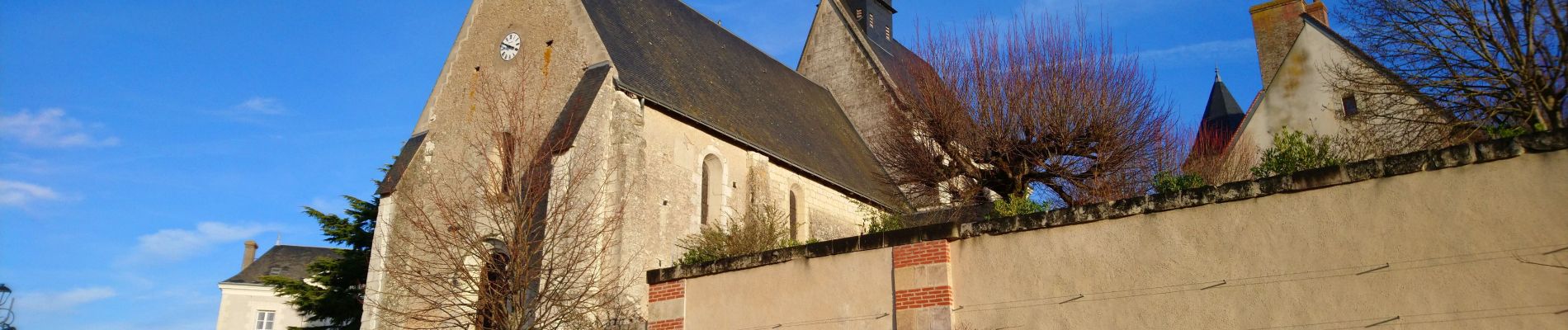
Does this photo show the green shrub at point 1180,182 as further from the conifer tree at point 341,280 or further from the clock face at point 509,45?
the conifer tree at point 341,280

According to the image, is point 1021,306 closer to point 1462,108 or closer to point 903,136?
point 1462,108

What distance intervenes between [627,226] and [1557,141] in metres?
9.50

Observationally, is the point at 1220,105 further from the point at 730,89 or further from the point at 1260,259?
the point at 1260,259

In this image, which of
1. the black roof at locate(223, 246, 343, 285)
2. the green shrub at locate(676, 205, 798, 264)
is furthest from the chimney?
the green shrub at locate(676, 205, 798, 264)

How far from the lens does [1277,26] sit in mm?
17672

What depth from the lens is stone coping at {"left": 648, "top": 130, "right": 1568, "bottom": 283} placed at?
238 inches

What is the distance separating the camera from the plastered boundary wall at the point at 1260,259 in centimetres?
589

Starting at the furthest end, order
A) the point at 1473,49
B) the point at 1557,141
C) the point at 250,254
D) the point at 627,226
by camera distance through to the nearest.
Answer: the point at 250,254, the point at 627,226, the point at 1473,49, the point at 1557,141

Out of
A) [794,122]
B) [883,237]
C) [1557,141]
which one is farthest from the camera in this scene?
[794,122]

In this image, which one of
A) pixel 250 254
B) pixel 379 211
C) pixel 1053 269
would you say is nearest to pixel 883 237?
pixel 1053 269

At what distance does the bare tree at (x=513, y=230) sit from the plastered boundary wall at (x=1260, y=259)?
3.37 meters

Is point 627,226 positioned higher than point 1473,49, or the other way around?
point 1473,49

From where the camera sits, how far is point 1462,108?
1091cm

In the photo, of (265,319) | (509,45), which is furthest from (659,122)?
(265,319)
